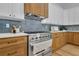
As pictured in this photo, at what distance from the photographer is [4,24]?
204 cm

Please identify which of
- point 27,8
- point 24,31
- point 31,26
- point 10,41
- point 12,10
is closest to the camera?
point 10,41

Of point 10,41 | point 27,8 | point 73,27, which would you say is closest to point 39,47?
point 10,41

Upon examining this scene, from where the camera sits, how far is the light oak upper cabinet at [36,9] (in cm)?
237

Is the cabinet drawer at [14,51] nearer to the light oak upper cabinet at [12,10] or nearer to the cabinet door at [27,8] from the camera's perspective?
the light oak upper cabinet at [12,10]

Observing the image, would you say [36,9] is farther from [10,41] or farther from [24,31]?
[10,41]

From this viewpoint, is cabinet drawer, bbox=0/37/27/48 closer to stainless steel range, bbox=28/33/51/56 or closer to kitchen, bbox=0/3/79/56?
kitchen, bbox=0/3/79/56

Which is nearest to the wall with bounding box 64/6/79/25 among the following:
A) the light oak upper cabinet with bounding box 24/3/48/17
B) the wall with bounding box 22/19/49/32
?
the wall with bounding box 22/19/49/32

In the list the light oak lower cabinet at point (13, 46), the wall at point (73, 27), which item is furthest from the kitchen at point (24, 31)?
the wall at point (73, 27)

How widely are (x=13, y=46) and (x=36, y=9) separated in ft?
4.55

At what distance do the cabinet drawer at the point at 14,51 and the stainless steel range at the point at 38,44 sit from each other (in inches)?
6.9

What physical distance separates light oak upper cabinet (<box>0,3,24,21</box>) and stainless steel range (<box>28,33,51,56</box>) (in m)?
0.56

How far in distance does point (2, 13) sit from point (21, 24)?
0.71 meters

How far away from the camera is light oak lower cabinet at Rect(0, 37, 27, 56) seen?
1.39 meters

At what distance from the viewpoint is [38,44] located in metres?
2.12
